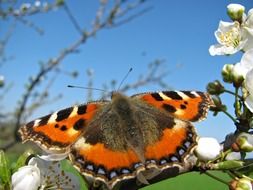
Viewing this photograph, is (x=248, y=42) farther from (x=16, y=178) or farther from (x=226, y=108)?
(x=16, y=178)

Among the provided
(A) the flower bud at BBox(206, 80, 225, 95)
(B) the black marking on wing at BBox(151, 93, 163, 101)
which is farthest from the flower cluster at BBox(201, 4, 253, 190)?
(B) the black marking on wing at BBox(151, 93, 163, 101)

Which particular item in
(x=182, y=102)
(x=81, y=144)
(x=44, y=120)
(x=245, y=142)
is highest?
(x=44, y=120)

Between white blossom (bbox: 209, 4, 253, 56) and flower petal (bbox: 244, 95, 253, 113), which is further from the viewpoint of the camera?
white blossom (bbox: 209, 4, 253, 56)

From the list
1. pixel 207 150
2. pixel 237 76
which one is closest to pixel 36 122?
pixel 207 150

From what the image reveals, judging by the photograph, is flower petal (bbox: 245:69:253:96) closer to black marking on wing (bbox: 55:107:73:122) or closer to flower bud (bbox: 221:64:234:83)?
flower bud (bbox: 221:64:234:83)

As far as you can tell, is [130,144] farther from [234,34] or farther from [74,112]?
[234,34]

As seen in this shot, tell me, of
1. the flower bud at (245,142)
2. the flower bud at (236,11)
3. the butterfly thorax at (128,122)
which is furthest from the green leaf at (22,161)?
the flower bud at (236,11)

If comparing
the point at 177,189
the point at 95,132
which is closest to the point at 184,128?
the point at 95,132
